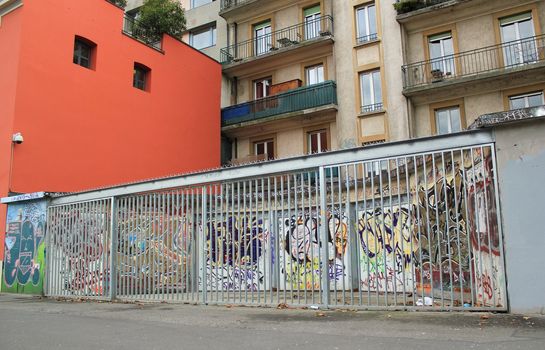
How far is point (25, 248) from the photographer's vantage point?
14383 mm

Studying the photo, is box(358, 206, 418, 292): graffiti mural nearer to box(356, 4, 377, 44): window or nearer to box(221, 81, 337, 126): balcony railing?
box(221, 81, 337, 126): balcony railing

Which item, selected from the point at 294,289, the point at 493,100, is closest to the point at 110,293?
the point at 294,289

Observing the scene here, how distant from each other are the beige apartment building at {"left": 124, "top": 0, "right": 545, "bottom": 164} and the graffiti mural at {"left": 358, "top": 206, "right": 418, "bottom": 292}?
1187 cm

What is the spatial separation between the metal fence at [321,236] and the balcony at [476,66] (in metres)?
11.4

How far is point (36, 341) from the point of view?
606 centimetres

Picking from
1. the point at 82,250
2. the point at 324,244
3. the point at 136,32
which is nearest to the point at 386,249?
the point at 324,244

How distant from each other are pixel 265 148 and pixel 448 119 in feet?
27.9

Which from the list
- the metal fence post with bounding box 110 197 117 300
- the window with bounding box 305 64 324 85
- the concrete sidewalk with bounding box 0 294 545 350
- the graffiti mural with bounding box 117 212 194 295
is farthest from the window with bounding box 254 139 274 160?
the concrete sidewalk with bounding box 0 294 545 350

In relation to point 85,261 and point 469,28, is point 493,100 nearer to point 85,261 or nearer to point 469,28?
point 469,28

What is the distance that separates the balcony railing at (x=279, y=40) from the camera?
73.4 feet

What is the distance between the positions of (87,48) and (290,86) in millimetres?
8828

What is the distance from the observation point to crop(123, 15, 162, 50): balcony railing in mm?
21623

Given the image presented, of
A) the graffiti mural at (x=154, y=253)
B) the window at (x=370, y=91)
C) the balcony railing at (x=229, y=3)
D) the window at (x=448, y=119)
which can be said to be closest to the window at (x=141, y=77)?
the balcony railing at (x=229, y=3)

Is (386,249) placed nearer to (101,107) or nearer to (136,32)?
(101,107)
